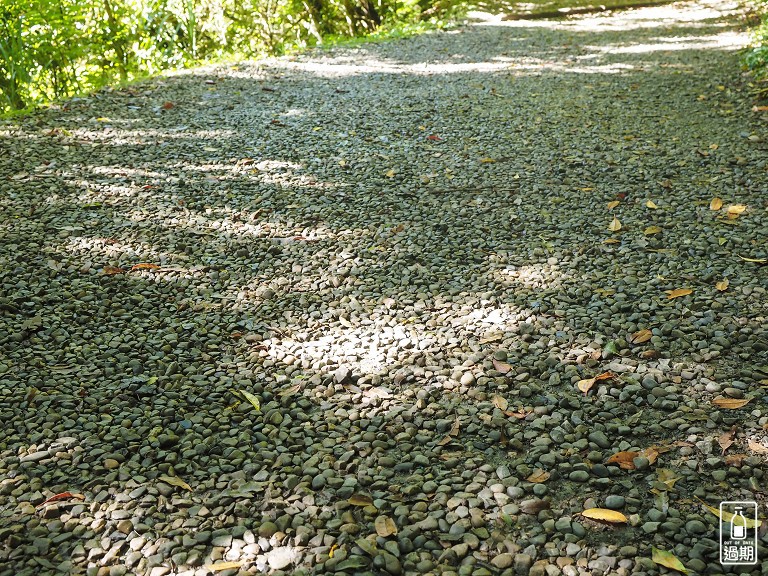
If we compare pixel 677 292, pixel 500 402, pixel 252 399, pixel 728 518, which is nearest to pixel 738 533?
pixel 728 518

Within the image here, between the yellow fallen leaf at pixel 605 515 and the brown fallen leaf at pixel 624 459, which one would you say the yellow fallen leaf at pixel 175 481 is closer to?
the yellow fallen leaf at pixel 605 515

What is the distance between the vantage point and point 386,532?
5.58ft

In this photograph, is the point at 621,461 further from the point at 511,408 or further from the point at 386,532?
the point at 386,532

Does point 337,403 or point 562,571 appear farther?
point 337,403

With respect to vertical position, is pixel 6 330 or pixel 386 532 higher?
pixel 6 330

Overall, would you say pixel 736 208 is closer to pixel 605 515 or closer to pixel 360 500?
pixel 605 515

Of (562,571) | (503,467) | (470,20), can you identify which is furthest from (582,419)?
(470,20)

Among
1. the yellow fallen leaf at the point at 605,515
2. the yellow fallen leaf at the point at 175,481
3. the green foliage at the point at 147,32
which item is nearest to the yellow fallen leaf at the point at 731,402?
the yellow fallen leaf at the point at 605,515

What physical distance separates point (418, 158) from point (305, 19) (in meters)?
5.81

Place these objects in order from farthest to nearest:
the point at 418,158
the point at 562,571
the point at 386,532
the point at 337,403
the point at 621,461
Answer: the point at 418,158 → the point at 337,403 → the point at 621,461 → the point at 386,532 → the point at 562,571

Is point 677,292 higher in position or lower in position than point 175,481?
higher

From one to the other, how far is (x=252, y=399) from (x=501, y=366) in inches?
34.6

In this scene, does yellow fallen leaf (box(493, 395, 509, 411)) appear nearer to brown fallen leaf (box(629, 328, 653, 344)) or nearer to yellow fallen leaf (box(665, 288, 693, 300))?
brown fallen leaf (box(629, 328, 653, 344))

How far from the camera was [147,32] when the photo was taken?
7129 mm
